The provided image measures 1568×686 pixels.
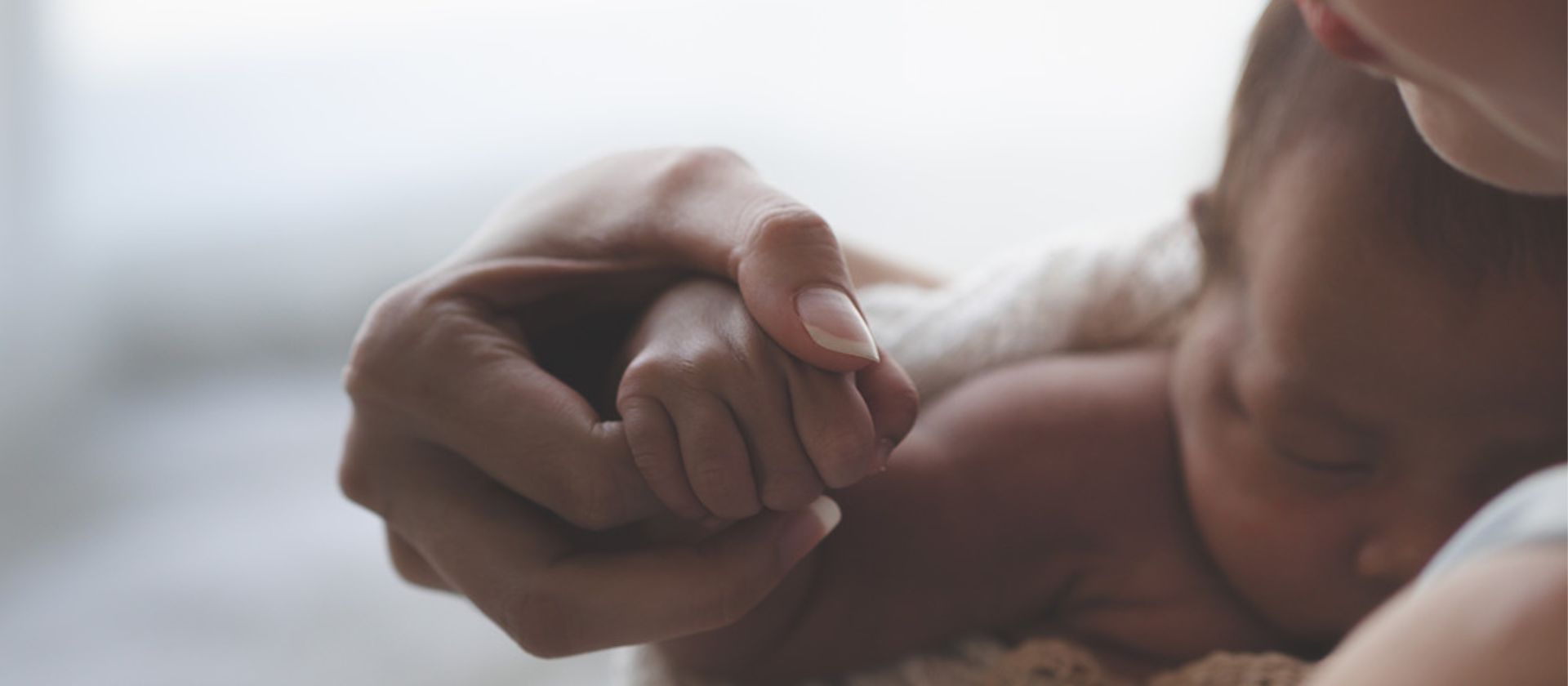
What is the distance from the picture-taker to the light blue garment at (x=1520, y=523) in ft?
1.09

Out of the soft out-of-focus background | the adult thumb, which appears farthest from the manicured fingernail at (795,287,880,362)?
the soft out-of-focus background

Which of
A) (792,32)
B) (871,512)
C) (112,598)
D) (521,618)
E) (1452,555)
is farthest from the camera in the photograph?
(792,32)

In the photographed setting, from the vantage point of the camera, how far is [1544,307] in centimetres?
58

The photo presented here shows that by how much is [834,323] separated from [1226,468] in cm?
31

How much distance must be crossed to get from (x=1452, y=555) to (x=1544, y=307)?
27cm

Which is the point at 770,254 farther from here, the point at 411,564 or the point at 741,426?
the point at 411,564

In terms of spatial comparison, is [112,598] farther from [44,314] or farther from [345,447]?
[345,447]

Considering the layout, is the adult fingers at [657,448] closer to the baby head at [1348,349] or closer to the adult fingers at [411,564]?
the adult fingers at [411,564]

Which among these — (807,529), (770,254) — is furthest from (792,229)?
(807,529)

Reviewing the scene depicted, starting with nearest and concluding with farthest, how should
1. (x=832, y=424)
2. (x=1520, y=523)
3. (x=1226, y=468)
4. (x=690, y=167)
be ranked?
(x=1520, y=523), (x=832, y=424), (x=690, y=167), (x=1226, y=468)

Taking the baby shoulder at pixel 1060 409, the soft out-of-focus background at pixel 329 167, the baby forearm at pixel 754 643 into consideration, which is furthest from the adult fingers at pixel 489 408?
the soft out-of-focus background at pixel 329 167

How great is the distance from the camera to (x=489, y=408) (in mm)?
505

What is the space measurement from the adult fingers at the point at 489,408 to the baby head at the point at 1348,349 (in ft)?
1.06

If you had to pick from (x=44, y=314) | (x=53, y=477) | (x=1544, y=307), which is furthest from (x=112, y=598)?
(x=1544, y=307)
